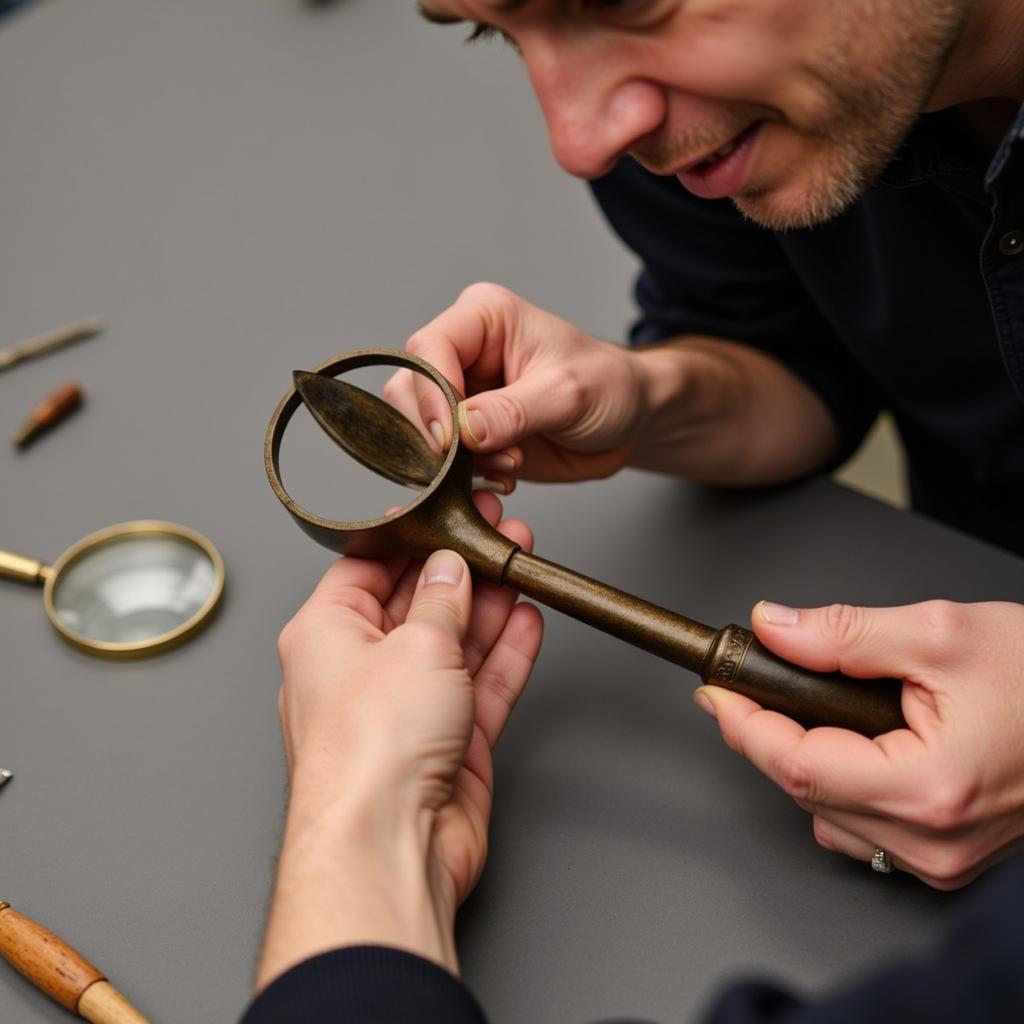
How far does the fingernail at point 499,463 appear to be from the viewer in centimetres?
135

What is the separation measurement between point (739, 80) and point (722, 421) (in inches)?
23.0

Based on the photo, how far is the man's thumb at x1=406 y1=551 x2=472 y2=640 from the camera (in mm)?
1166

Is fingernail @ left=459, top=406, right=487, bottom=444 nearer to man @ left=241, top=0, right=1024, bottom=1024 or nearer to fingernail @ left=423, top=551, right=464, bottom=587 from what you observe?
man @ left=241, top=0, right=1024, bottom=1024

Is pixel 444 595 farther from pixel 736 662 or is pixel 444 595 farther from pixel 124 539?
pixel 124 539

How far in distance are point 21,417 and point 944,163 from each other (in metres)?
1.21

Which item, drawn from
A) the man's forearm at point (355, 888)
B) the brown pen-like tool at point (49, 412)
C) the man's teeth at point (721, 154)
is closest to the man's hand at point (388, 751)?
the man's forearm at point (355, 888)

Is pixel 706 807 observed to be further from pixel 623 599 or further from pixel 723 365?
pixel 723 365

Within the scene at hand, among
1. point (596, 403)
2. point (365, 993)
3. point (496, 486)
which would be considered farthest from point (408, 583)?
point (365, 993)

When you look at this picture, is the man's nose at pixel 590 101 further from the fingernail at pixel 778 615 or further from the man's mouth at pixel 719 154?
the fingernail at pixel 778 615

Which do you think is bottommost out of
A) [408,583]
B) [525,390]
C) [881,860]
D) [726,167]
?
[881,860]

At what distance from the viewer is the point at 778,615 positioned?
1.13 meters

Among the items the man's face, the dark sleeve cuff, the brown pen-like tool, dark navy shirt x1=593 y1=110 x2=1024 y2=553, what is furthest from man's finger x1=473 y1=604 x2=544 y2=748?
the brown pen-like tool

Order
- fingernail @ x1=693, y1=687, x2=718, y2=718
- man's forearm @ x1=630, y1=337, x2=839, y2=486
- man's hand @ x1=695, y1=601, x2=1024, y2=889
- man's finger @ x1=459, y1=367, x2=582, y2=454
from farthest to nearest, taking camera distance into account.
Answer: man's forearm @ x1=630, y1=337, x2=839, y2=486 < man's finger @ x1=459, y1=367, x2=582, y2=454 < fingernail @ x1=693, y1=687, x2=718, y2=718 < man's hand @ x1=695, y1=601, x2=1024, y2=889

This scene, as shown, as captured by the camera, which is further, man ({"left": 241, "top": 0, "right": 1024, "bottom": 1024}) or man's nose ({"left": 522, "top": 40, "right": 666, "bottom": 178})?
man's nose ({"left": 522, "top": 40, "right": 666, "bottom": 178})
